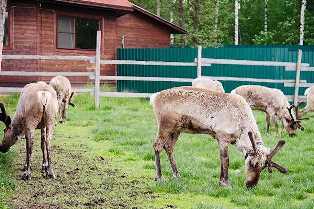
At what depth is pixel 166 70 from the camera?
78.0 ft

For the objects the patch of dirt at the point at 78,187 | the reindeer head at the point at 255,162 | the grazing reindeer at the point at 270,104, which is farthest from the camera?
the grazing reindeer at the point at 270,104

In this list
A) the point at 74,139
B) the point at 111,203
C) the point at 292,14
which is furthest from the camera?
the point at 292,14

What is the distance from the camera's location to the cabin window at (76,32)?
2300 centimetres

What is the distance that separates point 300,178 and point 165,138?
2.28 metres

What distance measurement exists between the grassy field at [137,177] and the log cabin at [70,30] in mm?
8957

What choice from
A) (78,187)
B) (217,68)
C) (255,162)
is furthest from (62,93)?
(217,68)

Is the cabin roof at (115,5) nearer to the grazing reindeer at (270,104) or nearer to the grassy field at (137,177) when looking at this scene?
the grassy field at (137,177)

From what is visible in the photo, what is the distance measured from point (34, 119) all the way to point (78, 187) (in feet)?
4.17

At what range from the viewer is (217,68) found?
23344 millimetres

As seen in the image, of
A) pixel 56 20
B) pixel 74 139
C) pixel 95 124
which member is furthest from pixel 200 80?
pixel 56 20

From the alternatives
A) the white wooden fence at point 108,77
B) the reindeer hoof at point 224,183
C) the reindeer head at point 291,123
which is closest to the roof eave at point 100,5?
the white wooden fence at point 108,77

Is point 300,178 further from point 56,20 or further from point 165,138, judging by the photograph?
point 56,20

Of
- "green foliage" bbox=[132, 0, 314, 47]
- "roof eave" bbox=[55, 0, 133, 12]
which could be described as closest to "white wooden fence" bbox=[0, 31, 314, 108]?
"roof eave" bbox=[55, 0, 133, 12]

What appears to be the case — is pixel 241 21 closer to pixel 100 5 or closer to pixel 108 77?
pixel 100 5
